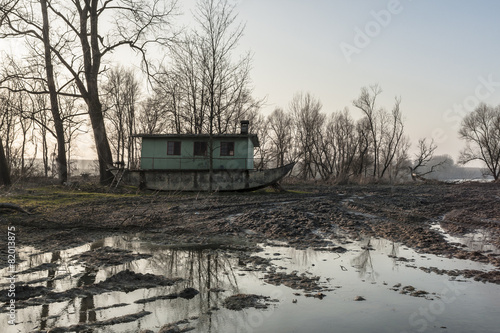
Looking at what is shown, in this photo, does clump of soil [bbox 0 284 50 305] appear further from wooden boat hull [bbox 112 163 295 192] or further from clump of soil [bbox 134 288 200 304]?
wooden boat hull [bbox 112 163 295 192]

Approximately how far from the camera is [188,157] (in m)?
23.4

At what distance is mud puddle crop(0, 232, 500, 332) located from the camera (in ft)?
13.7

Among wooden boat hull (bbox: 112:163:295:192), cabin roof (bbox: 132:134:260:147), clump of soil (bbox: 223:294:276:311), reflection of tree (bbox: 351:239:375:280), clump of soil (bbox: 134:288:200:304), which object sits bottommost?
clump of soil (bbox: 223:294:276:311)

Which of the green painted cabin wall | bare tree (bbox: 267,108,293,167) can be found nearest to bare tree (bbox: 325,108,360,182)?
bare tree (bbox: 267,108,293,167)

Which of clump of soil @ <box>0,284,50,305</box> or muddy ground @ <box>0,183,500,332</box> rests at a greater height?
muddy ground @ <box>0,183,500,332</box>

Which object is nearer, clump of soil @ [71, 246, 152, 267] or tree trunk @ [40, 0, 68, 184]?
clump of soil @ [71, 246, 152, 267]

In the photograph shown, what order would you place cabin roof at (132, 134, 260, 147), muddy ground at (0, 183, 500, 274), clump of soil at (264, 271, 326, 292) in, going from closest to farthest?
clump of soil at (264, 271, 326, 292) < muddy ground at (0, 183, 500, 274) < cabin roof at (132, 134, 260, 147)

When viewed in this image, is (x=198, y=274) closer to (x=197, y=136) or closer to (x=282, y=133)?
(x=197, y=136)

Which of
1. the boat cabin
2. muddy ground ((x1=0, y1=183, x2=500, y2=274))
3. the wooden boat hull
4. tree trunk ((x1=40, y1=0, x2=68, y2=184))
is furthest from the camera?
the boat cabin

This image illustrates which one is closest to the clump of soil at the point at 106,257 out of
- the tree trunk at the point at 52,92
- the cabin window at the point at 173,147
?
the tree trunk at the point at 52,92

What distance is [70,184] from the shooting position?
858 inches

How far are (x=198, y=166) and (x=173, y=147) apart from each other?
207 centimetres

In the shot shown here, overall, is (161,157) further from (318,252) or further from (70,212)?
(318,252)

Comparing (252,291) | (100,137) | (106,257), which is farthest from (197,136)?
(252,291)
